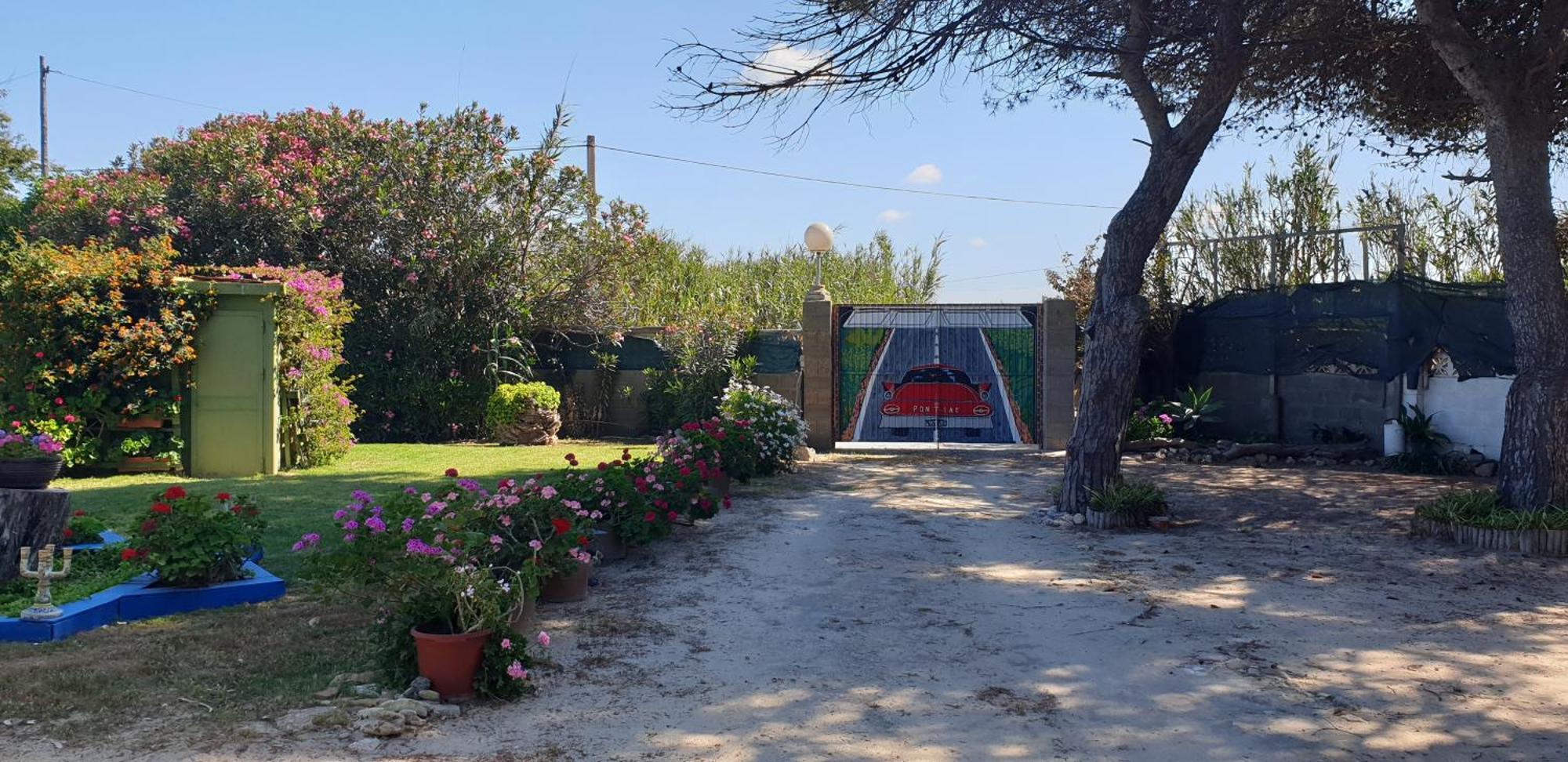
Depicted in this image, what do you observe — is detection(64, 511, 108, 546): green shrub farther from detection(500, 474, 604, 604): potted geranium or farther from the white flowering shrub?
the white flowering shrub

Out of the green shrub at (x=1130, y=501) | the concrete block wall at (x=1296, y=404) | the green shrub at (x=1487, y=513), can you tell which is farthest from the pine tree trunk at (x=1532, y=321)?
the concrete block wall at (x=1296, y=404)

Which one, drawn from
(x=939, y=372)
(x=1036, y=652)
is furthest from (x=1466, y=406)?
(x=1036, y=652)

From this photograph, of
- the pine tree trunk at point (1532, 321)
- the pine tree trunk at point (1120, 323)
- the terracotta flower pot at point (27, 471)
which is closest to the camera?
the terracotta flower pot at point (27, 471)

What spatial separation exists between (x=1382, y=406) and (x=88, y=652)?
487 inches

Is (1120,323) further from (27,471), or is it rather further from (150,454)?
(150,454)

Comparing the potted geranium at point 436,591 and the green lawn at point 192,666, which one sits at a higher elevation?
the potted geranium at point 436,591

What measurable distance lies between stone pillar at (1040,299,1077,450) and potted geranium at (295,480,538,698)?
9.67 m

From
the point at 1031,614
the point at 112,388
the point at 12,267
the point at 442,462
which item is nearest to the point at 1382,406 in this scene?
the point at 1031,614

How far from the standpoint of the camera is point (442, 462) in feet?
41.5

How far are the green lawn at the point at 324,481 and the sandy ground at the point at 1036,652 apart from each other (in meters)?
2.81

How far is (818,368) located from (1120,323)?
5.69 meters

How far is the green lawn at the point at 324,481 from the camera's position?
822 centimetres

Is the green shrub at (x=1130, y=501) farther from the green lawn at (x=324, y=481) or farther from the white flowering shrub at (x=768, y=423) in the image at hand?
the green lawn at (x=324, y=481)

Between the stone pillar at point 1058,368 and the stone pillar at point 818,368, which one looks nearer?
the stone pillar at point 1058,368
